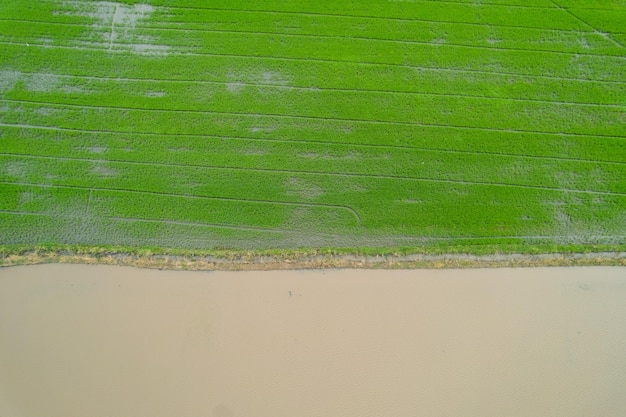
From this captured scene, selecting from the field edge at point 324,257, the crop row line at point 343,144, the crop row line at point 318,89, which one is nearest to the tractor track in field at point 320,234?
the field edge at point 324,257

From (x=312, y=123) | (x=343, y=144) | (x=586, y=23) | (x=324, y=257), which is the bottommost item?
(x=324, y=257)

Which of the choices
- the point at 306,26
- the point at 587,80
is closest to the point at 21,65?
the point at 306,26

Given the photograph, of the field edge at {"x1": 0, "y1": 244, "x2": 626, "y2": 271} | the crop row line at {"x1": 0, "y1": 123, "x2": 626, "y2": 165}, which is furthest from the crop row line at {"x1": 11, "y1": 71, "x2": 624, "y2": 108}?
the field edge at {"x1": 0, "y1": 244, "x2": 626, "y2": 271}

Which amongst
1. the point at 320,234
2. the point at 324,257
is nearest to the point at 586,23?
the point at 320,234

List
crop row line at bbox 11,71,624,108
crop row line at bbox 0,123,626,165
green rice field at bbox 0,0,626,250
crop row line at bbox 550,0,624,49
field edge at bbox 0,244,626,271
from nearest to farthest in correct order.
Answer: field edge at bbox 0,244,626,271, green rice field at bbox 0,0,626,250, crop row line at bbox 0,123,626,165, crop row line at bbox 11,71,624,108, crop row line at bbox 550,0,624,49

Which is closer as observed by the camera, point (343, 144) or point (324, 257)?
point (324, 257)

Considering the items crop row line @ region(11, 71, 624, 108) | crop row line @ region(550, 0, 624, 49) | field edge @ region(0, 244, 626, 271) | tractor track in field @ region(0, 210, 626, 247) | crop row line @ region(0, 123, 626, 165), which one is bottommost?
field edge @ region(0, 244, 626, 271)

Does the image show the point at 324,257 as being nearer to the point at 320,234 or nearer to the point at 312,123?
the point at 320,234

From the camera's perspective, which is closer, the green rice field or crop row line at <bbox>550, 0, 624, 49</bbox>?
the green rice field

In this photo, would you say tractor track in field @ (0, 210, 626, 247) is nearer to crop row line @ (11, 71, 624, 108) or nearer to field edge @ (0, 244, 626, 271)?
field edge @ (0, 244, 626, 271)
